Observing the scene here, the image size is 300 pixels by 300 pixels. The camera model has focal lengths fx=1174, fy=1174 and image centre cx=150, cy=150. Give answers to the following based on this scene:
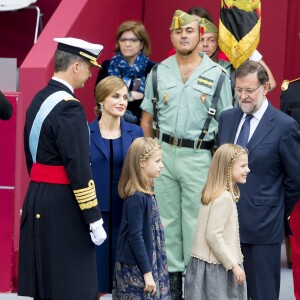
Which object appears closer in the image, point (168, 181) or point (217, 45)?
point (168, 181)

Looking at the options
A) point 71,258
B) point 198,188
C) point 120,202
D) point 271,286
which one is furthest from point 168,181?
point 71,258

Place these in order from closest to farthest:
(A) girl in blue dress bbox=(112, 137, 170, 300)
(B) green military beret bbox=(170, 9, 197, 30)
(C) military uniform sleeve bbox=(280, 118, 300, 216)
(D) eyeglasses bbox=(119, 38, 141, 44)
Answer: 1. (A) girl in blue dress bbox=(112, 137, 170, 300)
2. (C) military uniform sleeve bbox=(280, 118, 300, 216)
3. (B) green military beret bbox=(170, 9, 197, 30)
4. (D) eyeglasses bbox=(119, 38, 141, 44)

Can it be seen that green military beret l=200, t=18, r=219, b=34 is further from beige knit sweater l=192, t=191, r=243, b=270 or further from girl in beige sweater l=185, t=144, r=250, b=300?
beige knit sweater l=192, t=191, r=243, b=270

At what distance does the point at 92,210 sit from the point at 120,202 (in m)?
1.14

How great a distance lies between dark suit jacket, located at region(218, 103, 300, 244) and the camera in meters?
7.21

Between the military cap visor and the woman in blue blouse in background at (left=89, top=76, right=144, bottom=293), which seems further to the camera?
the woman in blue blouse in background at (left=89, top=76, right=144, bottom=293)

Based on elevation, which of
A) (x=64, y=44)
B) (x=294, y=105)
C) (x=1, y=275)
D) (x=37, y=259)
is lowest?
(x=1, y=275)

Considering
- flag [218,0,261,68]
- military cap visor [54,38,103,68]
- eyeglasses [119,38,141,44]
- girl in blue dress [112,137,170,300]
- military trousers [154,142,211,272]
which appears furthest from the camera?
eyeglasses [119,38,141,44]

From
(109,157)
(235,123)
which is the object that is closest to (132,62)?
(109,157)

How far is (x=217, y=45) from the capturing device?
9.10 metres

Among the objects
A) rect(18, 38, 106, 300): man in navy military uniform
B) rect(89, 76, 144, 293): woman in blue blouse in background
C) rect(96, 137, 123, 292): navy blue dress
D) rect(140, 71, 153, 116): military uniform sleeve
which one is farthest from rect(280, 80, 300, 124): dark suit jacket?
rect(18, 38, 106, 300): man in navy military uniform

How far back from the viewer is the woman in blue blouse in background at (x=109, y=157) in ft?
24.7

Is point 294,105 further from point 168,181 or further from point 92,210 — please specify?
point 92,210

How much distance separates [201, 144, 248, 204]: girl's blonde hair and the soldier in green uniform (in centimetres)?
111
